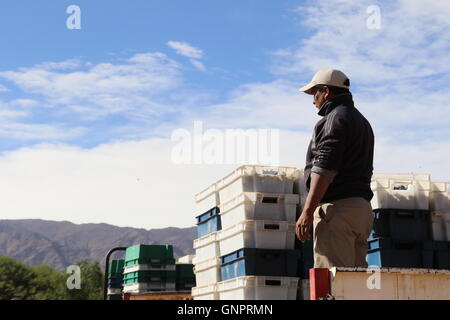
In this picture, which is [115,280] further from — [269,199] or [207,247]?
[269,199]

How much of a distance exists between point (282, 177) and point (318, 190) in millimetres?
12510

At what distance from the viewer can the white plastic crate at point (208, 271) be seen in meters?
17.5

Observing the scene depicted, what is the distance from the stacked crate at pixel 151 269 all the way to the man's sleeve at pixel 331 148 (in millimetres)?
23615

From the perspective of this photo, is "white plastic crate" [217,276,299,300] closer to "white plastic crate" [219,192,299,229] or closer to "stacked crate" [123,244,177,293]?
"white plastic crate" [219,192,299,229]

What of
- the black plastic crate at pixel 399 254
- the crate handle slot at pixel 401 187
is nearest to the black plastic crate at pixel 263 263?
the black plastic crate at pixel 399 254

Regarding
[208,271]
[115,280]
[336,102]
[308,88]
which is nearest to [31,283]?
[115,280]

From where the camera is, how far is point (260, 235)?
53.2ft

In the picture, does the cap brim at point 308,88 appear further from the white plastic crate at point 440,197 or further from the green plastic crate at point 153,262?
the green plastic crate at point 153,262

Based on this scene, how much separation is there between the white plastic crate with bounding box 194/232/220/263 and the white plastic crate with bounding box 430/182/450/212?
5866mm

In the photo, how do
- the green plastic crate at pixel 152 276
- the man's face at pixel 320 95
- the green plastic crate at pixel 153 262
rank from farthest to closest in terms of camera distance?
the green plastic crate at pixel 153 262 < the green plastic crate at pixel 152 276 < the man's face at pixel 320 95

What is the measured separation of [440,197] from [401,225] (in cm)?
144

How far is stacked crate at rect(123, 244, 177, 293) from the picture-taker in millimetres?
27484
